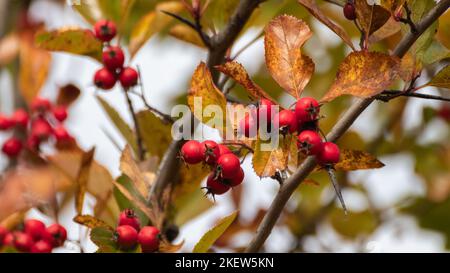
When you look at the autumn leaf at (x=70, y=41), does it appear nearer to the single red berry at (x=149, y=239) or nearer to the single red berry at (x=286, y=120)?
the single red berry at (x=149, y=239)

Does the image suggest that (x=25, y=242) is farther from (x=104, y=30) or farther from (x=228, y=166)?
(x=228, y=166)

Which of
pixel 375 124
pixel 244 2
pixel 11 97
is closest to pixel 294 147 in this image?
pixel 244 2

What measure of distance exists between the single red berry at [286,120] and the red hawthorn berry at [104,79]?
34.7 inches

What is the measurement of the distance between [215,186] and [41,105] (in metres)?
1.54

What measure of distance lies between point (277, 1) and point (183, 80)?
4.55 feet

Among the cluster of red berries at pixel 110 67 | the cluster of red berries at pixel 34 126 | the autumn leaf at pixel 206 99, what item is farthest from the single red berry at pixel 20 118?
the autumn leaf at pixel 206 99

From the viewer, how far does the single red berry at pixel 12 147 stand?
2.74m

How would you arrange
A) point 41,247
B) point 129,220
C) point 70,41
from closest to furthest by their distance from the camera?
point 129,220 → point 41,247 → point 70,41

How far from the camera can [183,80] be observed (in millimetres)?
3695

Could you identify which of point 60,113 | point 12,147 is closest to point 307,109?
point 60,113

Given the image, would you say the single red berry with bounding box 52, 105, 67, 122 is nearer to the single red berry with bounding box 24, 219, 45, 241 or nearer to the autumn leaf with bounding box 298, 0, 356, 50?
the single red berry with bounding box 24, 219, 45, 241

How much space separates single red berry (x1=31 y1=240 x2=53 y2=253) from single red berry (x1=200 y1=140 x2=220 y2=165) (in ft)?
2.36

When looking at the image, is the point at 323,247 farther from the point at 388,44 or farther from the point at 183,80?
the point at 183,80

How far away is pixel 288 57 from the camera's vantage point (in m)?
1.47
